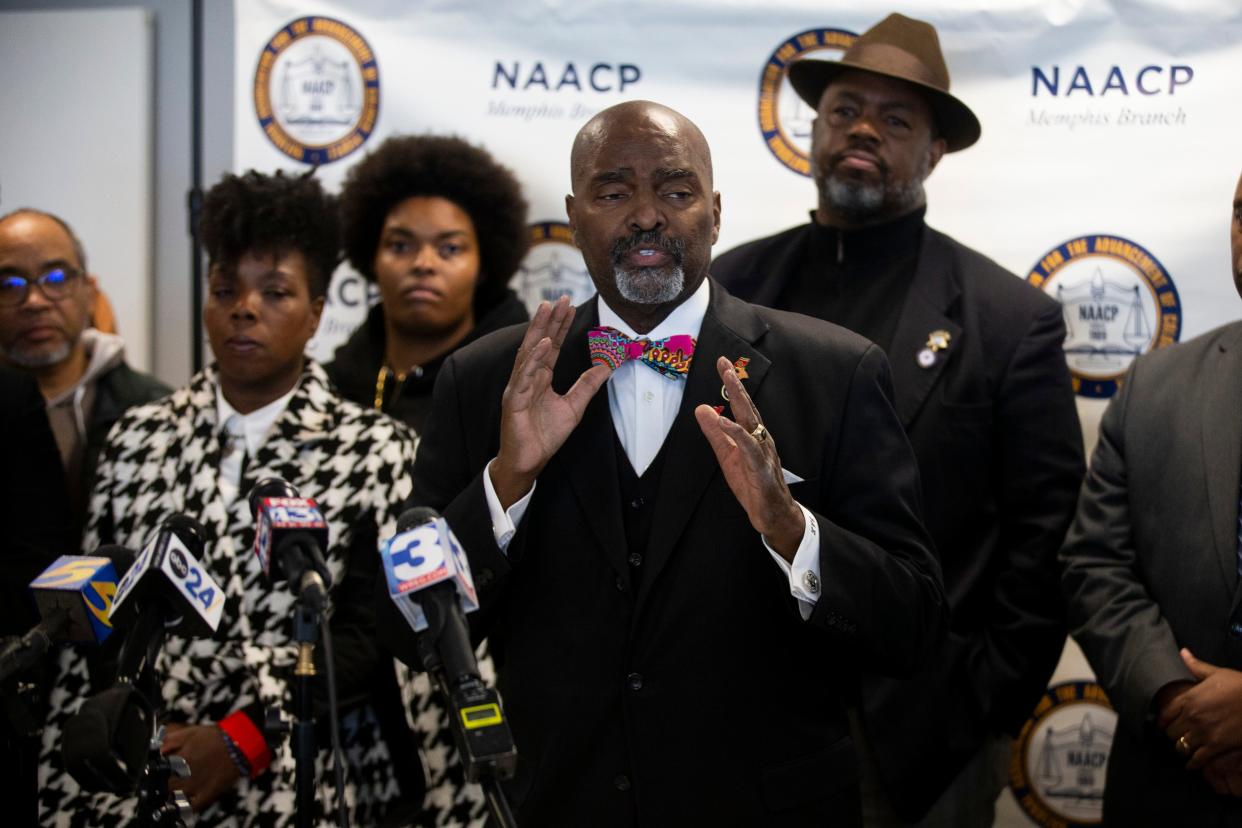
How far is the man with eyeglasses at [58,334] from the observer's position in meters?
3.80

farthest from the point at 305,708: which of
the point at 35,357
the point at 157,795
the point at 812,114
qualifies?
the point at 812,114

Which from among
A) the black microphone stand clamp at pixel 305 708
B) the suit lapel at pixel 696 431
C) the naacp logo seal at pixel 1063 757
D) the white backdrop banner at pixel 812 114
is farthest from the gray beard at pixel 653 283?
the naacp logo seal at pixel 1063 757

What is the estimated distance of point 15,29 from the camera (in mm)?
4727

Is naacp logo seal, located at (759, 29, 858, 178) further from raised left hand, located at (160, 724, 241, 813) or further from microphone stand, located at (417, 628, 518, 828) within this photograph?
microphone stand, located at (417, 628, 518, 828)

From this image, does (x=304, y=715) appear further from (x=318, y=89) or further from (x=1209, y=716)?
(x=318, y=89)

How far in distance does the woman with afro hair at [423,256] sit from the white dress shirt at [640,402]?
138 centimetres

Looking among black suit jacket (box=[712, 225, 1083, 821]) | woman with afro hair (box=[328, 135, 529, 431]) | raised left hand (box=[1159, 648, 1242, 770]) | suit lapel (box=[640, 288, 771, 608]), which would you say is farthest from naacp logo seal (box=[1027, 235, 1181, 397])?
suit lapel (box=[640, 288, 771, 608])

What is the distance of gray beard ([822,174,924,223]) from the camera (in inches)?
142

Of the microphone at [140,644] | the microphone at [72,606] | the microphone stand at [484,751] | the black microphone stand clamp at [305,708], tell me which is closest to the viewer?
the microphone stand at [484,751]

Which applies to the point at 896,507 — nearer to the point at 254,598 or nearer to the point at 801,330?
the point at 801,330

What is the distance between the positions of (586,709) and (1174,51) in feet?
9.36

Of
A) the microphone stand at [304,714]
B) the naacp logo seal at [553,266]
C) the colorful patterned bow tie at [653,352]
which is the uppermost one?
the naacp logo seal at [553,266]

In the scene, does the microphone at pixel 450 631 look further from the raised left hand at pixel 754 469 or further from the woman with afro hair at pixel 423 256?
the woman with afro hair at pixel 423 256

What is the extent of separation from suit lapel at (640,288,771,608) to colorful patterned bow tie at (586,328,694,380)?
2cm
